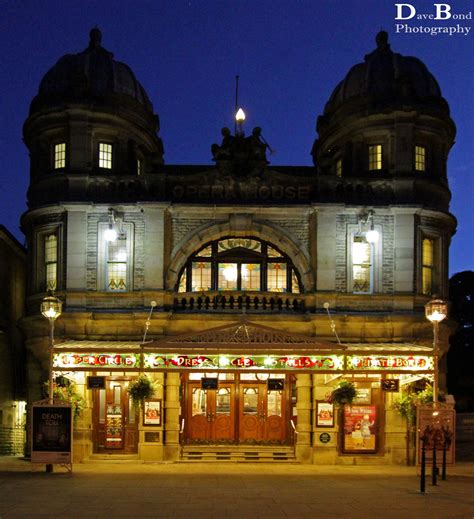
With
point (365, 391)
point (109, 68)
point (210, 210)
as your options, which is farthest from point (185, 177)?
point (365, 391)

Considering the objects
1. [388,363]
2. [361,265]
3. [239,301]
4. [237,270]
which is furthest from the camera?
[237,270]

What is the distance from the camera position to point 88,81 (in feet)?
94.3

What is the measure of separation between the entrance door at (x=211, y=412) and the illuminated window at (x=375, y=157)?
30.5ft

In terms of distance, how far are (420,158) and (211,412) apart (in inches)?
459

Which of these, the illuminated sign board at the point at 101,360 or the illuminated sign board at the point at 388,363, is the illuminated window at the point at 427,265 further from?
the illuminated sign board at the point at 101,360

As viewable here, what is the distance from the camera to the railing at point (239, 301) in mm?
26828

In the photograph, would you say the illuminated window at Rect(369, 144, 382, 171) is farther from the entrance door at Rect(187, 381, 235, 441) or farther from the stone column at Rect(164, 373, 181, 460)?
the stone column at Rect(164, 373, 181, 460)

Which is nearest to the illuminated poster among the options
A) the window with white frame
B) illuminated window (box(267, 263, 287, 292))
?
illuminated window (box(267, 263, 287, 292))

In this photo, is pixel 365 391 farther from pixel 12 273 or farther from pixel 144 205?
pixel 12 273

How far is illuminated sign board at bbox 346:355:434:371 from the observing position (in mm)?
24406

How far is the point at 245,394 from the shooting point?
27.4 metres

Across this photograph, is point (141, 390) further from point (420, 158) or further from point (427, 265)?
point (420, 158)

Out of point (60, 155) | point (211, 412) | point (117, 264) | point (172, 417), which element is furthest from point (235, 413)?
point (60, 155)

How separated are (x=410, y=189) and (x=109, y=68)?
39.3ft
